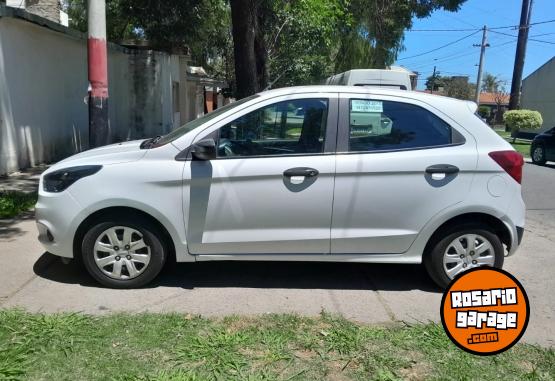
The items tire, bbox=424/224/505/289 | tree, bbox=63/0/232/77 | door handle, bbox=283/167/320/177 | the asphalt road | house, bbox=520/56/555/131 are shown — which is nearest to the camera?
the asphalt road

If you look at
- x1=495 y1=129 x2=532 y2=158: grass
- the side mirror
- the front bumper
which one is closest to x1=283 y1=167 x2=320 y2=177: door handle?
the side mirror

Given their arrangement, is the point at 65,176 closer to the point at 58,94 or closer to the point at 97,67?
the point at 97,67

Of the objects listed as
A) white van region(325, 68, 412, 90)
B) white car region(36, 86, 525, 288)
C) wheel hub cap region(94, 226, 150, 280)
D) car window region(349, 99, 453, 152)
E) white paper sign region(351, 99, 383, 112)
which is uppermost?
white van region(325, 68, 412, 90)

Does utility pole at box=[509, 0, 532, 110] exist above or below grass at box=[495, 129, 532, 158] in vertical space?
above

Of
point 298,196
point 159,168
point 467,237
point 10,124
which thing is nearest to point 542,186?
point 467,237

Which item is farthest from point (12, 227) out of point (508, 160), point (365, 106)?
point (508, 160)

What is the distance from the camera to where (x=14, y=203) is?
7340 mm

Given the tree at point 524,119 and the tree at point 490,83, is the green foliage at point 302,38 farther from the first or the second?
the tree at point 490,83

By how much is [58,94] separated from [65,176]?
867cm

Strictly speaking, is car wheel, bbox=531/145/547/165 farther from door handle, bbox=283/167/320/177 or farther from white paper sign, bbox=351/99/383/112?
door handle, bbox=283/167/320/177

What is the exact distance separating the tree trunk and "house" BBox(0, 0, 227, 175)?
3.10 metres

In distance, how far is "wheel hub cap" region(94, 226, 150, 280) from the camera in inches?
176

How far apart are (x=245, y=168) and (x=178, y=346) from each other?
1.53 metres

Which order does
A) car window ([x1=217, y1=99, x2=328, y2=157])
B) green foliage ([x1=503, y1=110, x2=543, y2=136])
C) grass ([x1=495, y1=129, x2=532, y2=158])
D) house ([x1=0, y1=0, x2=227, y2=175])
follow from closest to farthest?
car window ([x1=217, y1=99, x2=328, y2=157]) < house ([x1=0, y1=0, x2=227, y2=175]) < grass ([x1=495, y1=129, x2=532, y2=158]) < green foliage ([x1=503, y1=110, x2=543, y2=136])
